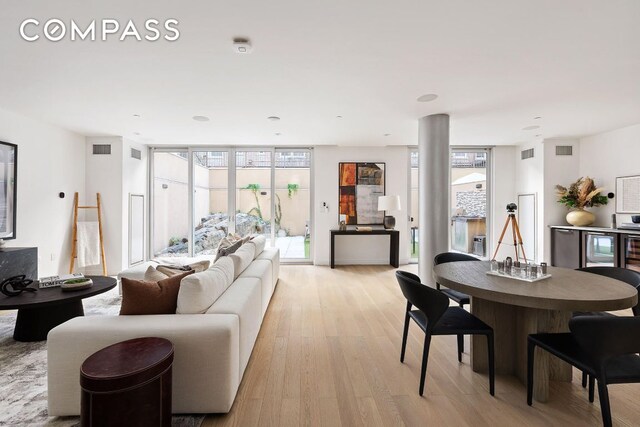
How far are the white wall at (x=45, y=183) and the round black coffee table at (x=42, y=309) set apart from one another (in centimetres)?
200

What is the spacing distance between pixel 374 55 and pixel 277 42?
84cm

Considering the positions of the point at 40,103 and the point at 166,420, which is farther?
the point at 40,103

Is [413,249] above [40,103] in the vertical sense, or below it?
below

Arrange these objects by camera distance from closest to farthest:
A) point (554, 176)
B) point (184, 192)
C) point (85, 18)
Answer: point (85, 18) < point (554, 176) < point (184, 192)

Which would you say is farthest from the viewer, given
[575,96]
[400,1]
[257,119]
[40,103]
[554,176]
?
[554,176]

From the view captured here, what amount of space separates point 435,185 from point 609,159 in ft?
11.5

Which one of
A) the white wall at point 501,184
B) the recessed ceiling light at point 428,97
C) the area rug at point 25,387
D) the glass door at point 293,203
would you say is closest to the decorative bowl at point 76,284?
the area rug at point 25,387

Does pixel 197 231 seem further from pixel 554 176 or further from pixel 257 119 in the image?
pixel 554 176

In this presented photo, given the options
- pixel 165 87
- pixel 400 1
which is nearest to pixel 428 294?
pixel 400 1

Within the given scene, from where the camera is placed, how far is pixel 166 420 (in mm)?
1541

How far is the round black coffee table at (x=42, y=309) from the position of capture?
254 centimetres

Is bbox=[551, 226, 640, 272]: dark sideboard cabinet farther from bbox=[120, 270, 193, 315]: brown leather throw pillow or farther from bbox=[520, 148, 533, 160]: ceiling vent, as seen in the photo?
bbox=[120, 270, 193, 315]: brown leather throw pillow

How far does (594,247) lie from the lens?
4.72m

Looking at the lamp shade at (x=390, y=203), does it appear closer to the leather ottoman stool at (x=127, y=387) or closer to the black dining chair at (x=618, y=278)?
the black dining chair at (x=618, y=278)
